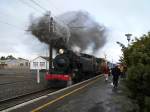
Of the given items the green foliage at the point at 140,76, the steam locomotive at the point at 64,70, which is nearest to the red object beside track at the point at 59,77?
the steam locomotive at the point at 64,70

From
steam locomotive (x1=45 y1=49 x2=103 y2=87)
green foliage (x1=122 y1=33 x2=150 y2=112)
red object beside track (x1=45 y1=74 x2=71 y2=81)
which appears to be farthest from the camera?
steam locomotive (x1=45 y1=49 x2=103 y2=87)

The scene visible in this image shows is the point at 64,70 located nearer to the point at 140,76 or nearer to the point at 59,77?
the point at 59,77

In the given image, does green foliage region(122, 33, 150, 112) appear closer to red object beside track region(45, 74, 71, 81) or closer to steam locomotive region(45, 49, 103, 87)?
red object beside track region(45, 74, 71, 81)

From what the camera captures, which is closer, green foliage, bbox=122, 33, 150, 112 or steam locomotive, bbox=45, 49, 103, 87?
green foliage, bbox=122, 33, 150, 112

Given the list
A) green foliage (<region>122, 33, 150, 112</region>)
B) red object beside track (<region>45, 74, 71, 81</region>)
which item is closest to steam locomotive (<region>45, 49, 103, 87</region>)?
red object beside track (<region>45, 74, 71, 81</region>)

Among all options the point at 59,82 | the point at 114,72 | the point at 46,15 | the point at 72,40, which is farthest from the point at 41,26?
the point at 114,72

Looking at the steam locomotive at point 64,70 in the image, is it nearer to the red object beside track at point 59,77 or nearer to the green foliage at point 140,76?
the red object beside track at point 59,77

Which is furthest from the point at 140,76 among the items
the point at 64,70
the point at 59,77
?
the point at 64,70

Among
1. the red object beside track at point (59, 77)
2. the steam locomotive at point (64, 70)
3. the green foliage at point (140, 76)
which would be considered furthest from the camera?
the steam locomotive at point (64, 70)

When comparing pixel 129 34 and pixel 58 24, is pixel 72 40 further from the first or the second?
pixel 129 34

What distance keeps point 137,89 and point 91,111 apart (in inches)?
180

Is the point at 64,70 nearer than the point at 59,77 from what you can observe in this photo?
No

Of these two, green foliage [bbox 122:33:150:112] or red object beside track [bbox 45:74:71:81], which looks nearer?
green foliage [bbox 122:33:150:112]

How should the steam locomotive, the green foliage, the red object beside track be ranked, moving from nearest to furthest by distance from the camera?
the green foliage, the red object beside track, the steam locomotive
